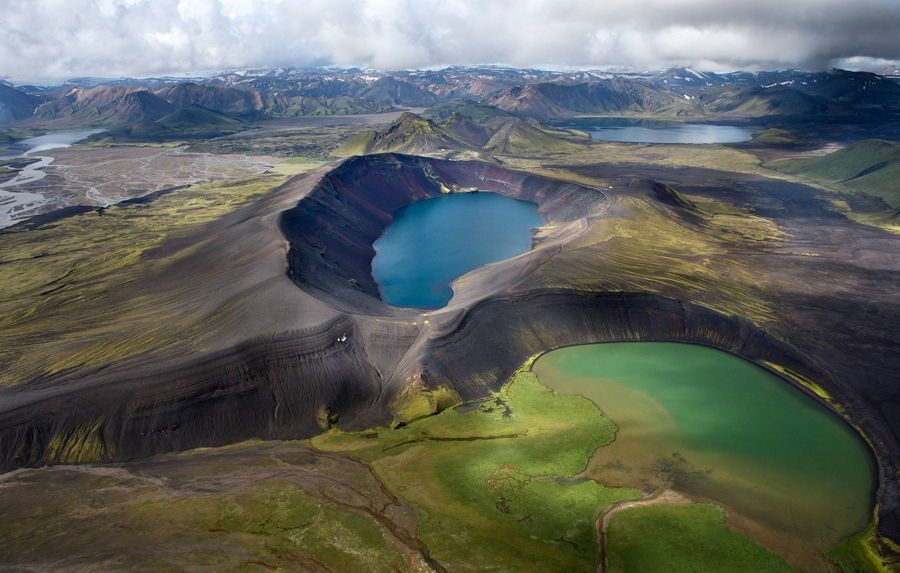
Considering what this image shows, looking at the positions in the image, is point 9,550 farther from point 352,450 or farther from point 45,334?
point 45,334

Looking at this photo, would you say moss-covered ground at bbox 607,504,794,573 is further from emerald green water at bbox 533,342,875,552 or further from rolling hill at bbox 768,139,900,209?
rolling hill at bbox 768,139,900,209

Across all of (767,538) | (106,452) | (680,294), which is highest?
(680,294)

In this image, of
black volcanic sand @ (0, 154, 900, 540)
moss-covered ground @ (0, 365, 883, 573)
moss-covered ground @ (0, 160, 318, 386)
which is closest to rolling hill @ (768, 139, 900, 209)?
black volcanic sand @ (0, 154, 900, 540)

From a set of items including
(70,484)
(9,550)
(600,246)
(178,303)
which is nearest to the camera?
(9,550)

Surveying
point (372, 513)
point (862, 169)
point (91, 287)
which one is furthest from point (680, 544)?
point (862, 169)

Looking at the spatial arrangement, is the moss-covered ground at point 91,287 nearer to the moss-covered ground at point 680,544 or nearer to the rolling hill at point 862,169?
the moss-covered ground at point 680,544

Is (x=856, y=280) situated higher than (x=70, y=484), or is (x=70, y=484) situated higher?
(x=856, y=280)

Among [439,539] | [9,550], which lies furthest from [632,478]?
[9,550]
